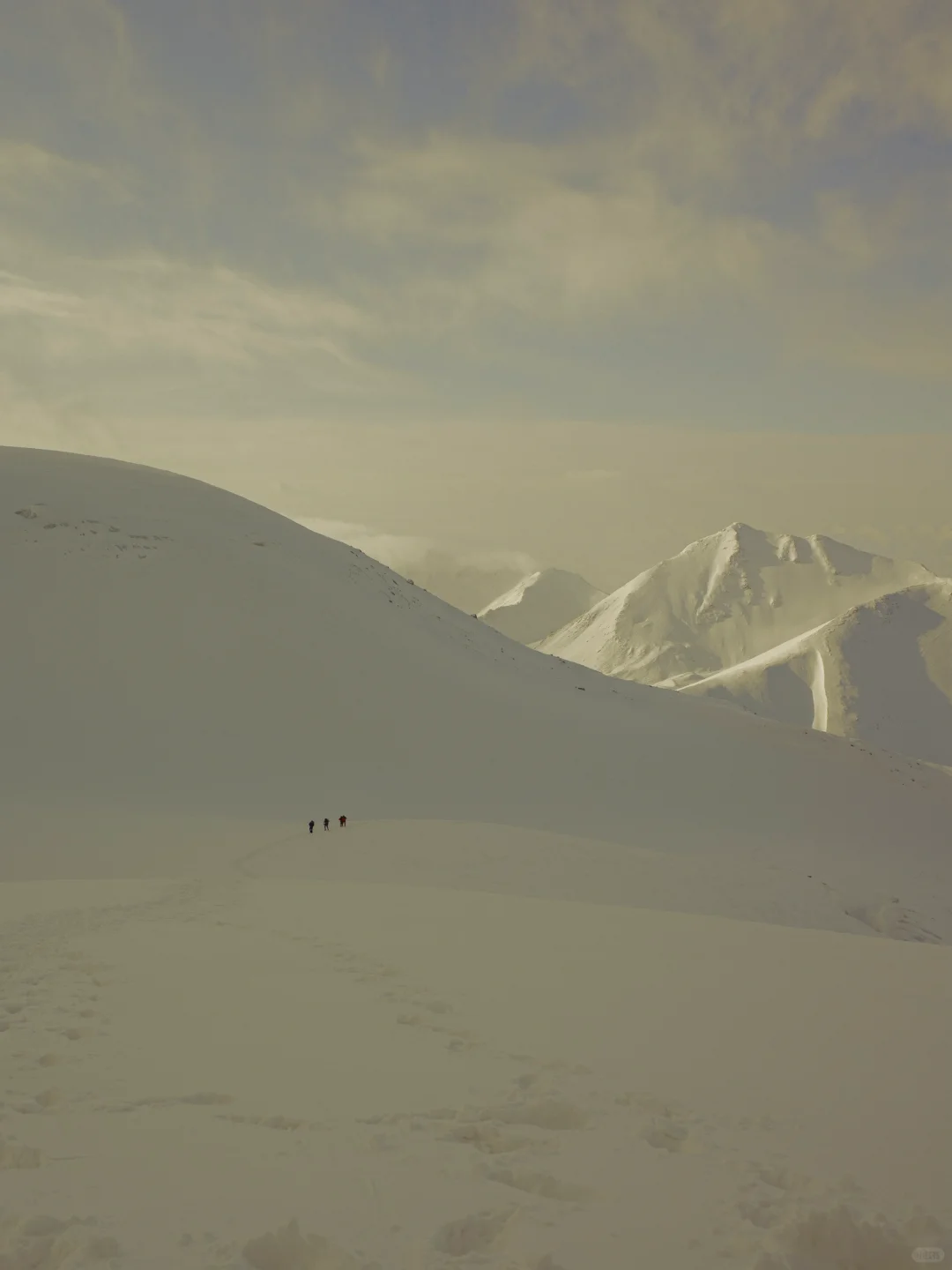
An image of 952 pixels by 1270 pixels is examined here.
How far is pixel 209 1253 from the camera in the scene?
358cm

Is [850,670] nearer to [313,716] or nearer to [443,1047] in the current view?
[313,716]

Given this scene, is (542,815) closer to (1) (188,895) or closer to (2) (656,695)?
(1) (188,895)

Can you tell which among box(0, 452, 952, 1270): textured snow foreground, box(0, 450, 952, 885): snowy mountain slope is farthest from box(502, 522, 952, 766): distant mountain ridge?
box(0, 452, 952, 1270): textured snow foreground

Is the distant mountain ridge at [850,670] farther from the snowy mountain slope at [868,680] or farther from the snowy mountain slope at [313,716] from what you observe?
the snowy mountain slope at [313,716]

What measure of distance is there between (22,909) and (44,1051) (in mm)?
5546

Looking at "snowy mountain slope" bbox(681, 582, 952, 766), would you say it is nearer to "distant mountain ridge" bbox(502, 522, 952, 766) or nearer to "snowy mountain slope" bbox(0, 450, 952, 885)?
"distant mountain ridge" bbox(502, 522, 952, 766)

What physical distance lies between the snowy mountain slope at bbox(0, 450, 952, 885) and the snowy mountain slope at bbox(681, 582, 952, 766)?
87.4m

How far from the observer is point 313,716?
98.9ft

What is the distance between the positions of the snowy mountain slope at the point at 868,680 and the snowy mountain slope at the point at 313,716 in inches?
3443

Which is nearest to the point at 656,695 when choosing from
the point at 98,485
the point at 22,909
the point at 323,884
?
the point at 98,485

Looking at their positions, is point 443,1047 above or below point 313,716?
below

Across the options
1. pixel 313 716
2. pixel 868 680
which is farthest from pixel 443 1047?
pixel 868 680

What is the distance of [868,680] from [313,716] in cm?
12449

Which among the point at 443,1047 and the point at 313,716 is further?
the point at 313,716
